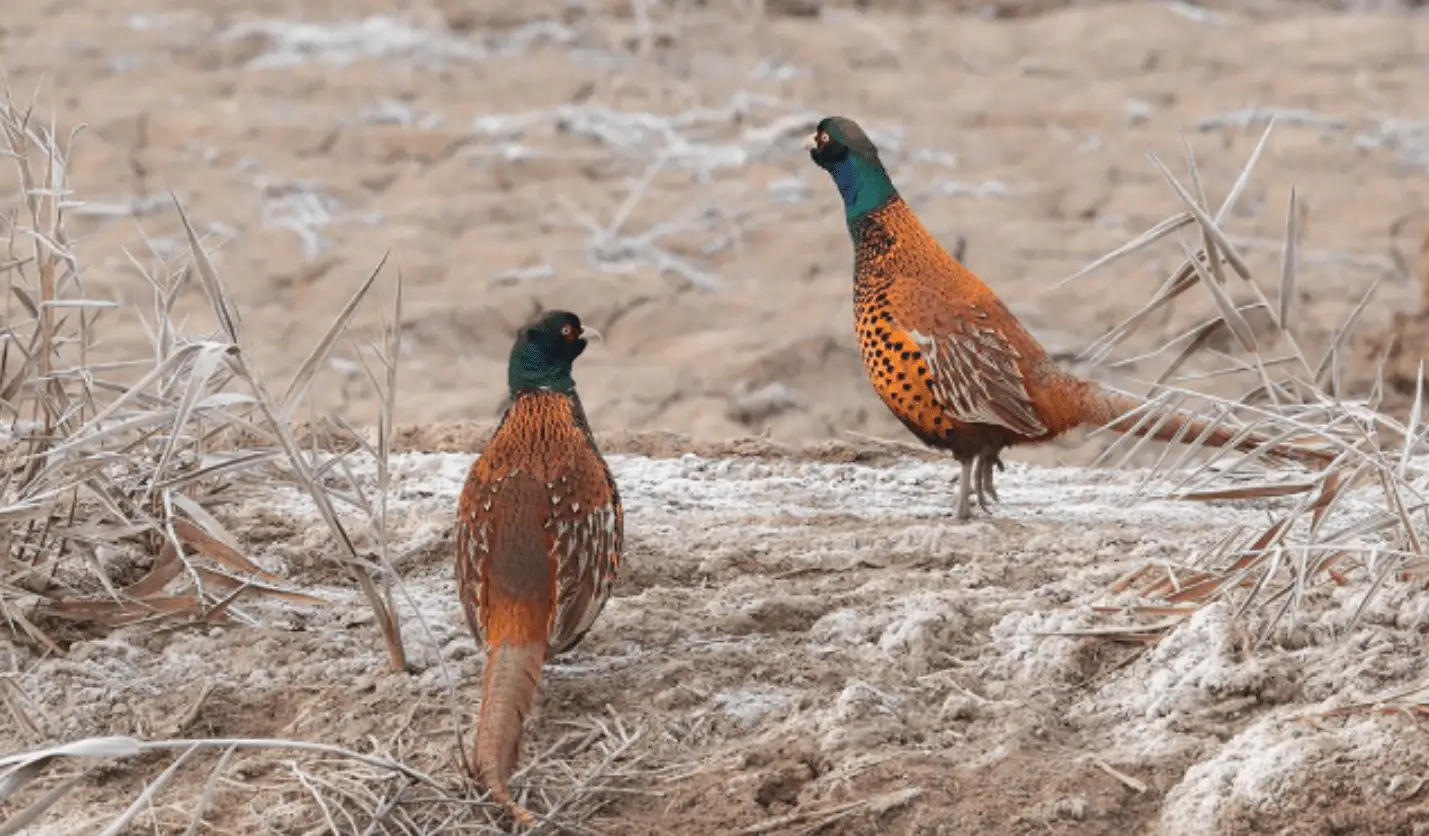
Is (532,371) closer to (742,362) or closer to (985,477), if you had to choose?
(985,477)

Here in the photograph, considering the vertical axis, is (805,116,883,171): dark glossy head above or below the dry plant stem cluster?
above

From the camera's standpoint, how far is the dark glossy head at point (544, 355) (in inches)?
154

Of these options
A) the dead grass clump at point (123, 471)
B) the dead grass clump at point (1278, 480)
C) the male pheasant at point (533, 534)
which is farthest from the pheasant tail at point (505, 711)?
the dead grass clump at point (1278, 480)

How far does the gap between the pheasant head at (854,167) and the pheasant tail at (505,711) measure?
1.74 metres

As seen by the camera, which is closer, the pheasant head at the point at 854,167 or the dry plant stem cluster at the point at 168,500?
the dry plant stem cluster at the point at 168,500

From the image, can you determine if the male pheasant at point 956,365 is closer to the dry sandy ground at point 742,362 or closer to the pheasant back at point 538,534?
the dry sandy ground at point 742,362

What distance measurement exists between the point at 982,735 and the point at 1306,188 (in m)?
5.33

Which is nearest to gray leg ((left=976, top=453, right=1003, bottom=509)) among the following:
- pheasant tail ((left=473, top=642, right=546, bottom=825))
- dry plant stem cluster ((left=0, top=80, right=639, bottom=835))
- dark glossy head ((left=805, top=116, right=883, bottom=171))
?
dark glossy head ((left=805, top=116, right=883, bottom=171))

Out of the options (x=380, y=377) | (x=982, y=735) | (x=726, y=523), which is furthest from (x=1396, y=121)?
(x=982, y=735)

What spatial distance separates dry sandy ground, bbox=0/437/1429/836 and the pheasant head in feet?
2.88

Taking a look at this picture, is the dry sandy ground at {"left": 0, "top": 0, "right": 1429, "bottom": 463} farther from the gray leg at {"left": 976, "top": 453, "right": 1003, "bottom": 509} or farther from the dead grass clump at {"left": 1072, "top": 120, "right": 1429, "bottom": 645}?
the dead grass clump at {"left": 1072, "top": 120, "right": 1429, "bottom": 645}

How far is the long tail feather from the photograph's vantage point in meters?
3.96

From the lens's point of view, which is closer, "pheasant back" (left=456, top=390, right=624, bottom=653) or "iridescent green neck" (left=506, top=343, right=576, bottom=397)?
"pheasant back" (left=456, top=390, right=624, bottom=653)

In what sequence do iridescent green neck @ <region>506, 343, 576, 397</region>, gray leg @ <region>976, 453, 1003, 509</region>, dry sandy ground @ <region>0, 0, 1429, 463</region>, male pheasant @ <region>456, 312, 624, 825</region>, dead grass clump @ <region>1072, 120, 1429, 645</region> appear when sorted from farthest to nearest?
dry sandy ground @ <region>0, 0, 1429, 463</region> < gray leg @ <region>976, 453, 1003, 509</region> < iridescent green neck @ <region>506, 343, 576, 397</region> < male pheasant @ <region>456, 312, 624, 825</region> < dead grass clump @ <region>1072, 120, 1429, 645</region>
